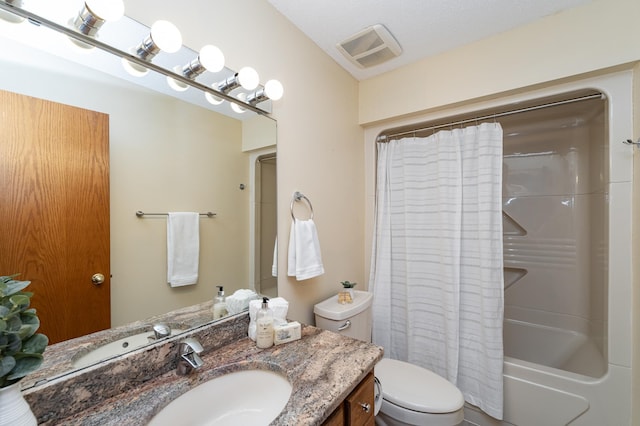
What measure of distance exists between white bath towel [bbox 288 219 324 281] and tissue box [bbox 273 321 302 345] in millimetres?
312

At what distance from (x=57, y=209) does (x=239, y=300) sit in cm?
70

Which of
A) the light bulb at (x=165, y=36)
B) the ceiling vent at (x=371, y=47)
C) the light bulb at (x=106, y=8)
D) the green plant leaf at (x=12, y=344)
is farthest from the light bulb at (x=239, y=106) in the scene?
the green plant leaf at (x=12, y=344)

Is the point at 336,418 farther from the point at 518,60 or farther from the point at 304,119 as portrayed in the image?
the point at 518,60

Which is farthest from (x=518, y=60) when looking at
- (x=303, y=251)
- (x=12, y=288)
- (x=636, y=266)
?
(x=12, y=288)

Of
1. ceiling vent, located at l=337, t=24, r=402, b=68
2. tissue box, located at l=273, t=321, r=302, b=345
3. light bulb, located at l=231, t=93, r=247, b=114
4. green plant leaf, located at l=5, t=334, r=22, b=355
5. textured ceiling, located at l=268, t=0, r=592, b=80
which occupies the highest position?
textured ceiling, located at l=268, t=0, r=592, b=80

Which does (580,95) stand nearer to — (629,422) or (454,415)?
(629,422)

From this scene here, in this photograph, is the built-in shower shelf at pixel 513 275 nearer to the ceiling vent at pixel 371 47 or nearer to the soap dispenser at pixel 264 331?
the ceiling vent at pixel 371 47

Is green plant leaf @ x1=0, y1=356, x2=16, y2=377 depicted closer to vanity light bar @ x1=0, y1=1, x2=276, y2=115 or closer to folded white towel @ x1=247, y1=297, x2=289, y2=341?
folded white towel @ x1=247, y1=297, x2=289, y2=341

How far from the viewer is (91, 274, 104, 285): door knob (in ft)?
2.60

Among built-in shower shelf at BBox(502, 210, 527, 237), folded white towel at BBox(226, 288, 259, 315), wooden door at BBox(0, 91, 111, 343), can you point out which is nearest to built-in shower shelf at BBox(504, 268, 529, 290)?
built-in shower shelf at BBox(502, 210, 527, 237)

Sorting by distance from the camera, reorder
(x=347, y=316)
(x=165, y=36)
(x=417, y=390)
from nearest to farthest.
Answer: (x=165, y=36) → (x=417, y=390) → (x=347, y=316)

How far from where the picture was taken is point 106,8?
0.73m

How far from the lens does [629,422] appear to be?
50.1 inches

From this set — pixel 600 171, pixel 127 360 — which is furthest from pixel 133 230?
pixel 600 171
